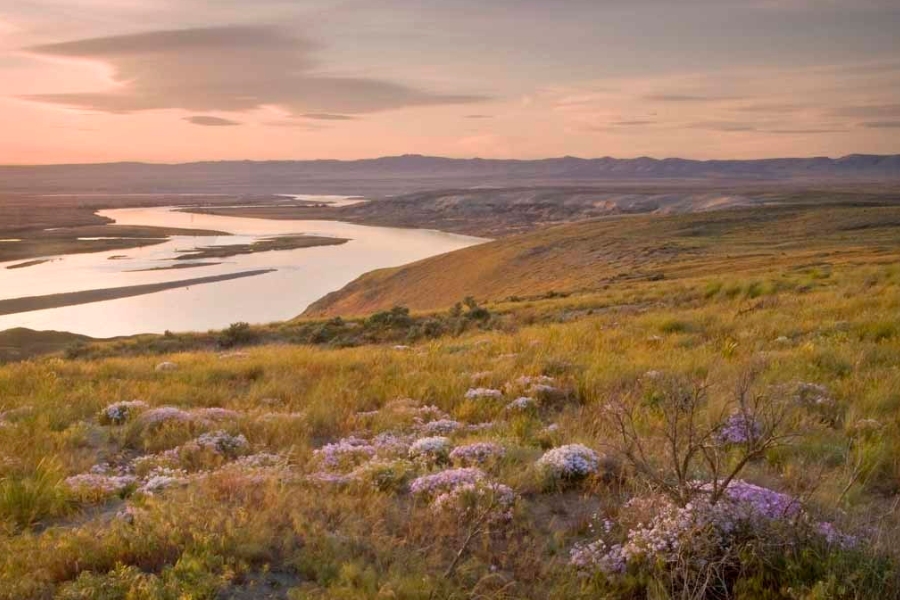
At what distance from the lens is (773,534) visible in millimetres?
3986

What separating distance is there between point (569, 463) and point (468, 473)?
810 mm

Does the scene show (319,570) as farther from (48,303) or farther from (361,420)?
(48,303)

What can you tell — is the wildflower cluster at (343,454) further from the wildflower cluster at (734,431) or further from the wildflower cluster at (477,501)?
the wildflower cluster at (734,431)

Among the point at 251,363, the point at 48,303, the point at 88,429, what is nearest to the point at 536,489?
the point at 88,429

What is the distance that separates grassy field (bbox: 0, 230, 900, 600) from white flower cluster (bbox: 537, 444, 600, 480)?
0.06 ft

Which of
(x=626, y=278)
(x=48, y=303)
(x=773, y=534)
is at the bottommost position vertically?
(x=48, y=303)

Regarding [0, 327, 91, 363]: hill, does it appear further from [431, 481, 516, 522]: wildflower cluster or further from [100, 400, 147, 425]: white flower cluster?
[431, 481, 516, 522]: wildflower cluster

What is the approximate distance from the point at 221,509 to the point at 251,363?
699cm

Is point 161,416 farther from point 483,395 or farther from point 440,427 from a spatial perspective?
point 483,395

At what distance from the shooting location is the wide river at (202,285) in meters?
43.4

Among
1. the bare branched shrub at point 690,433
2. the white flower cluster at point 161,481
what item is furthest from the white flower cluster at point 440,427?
the white flower cluster at point 161,481

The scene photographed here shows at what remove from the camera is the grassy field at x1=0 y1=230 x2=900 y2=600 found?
391cm

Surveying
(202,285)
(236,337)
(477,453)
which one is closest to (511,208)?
(202,285)

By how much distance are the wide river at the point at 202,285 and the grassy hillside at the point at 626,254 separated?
20.1ft
